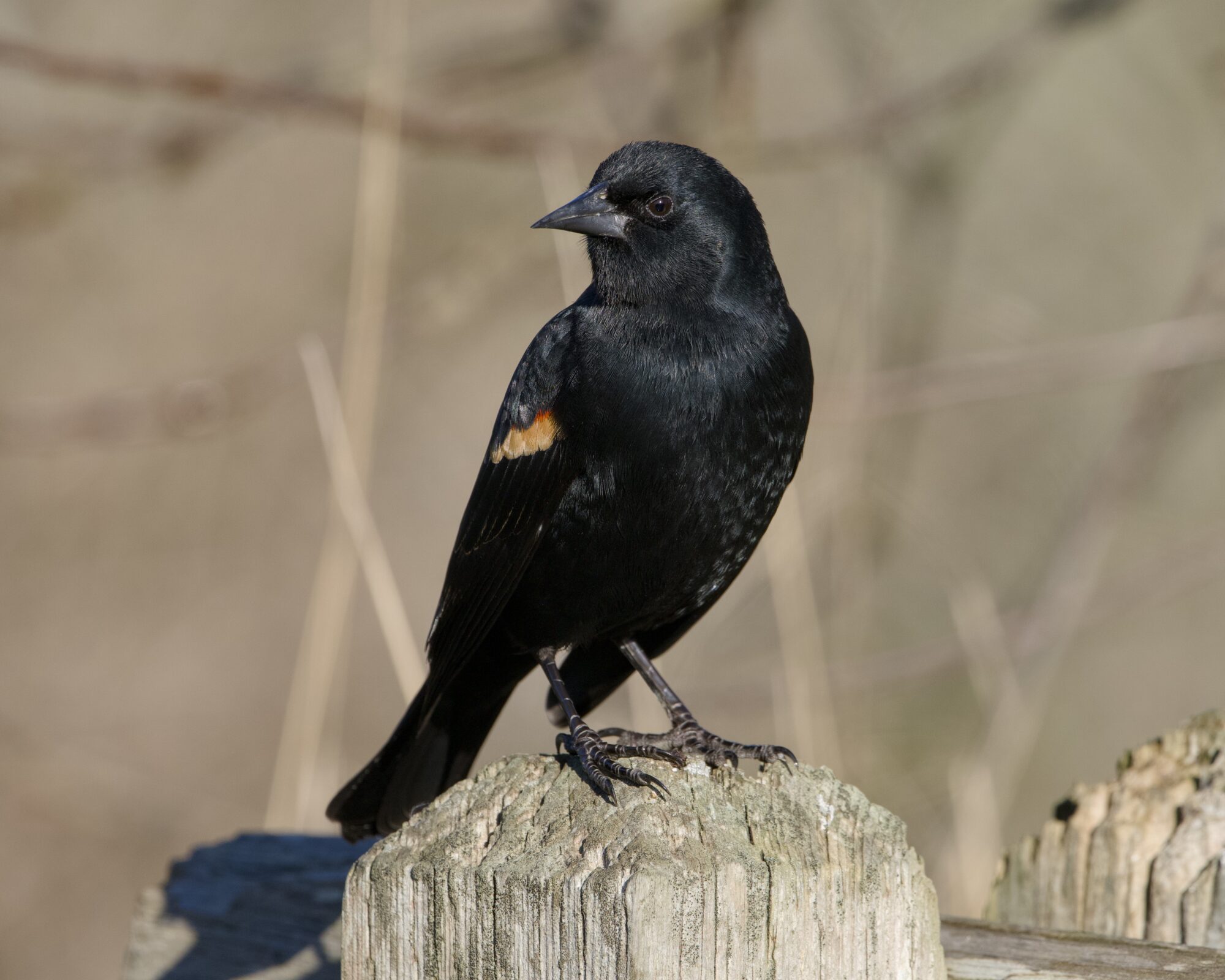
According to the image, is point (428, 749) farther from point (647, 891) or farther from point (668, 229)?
point (647, 891)

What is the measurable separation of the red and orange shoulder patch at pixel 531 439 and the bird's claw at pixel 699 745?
18.9 inches

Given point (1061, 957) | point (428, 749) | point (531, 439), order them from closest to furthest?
point (1061, 957) → point (531, 439) → point (428, 749)

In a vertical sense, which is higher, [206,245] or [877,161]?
[206,245]

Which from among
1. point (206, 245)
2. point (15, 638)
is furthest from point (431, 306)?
point (15, 638)

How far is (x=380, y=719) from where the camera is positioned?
5.72 m

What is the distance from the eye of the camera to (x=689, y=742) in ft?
7.33

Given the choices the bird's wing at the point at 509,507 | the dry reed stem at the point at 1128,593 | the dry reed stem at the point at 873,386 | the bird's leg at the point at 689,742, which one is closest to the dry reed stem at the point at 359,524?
the bird's wing at the point at 509,507

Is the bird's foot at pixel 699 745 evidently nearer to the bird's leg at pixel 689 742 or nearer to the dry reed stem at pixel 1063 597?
the bird's leg at pixel 689 742

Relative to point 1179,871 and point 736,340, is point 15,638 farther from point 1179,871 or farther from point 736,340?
point 1179,871

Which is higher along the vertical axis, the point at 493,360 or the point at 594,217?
the point at 493,360

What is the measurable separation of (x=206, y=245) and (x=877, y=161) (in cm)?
296

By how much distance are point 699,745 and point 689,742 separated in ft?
0.06

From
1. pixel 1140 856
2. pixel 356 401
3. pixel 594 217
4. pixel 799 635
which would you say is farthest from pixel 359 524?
pixel 1140 856

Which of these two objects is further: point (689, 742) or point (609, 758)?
point (689, 742)
